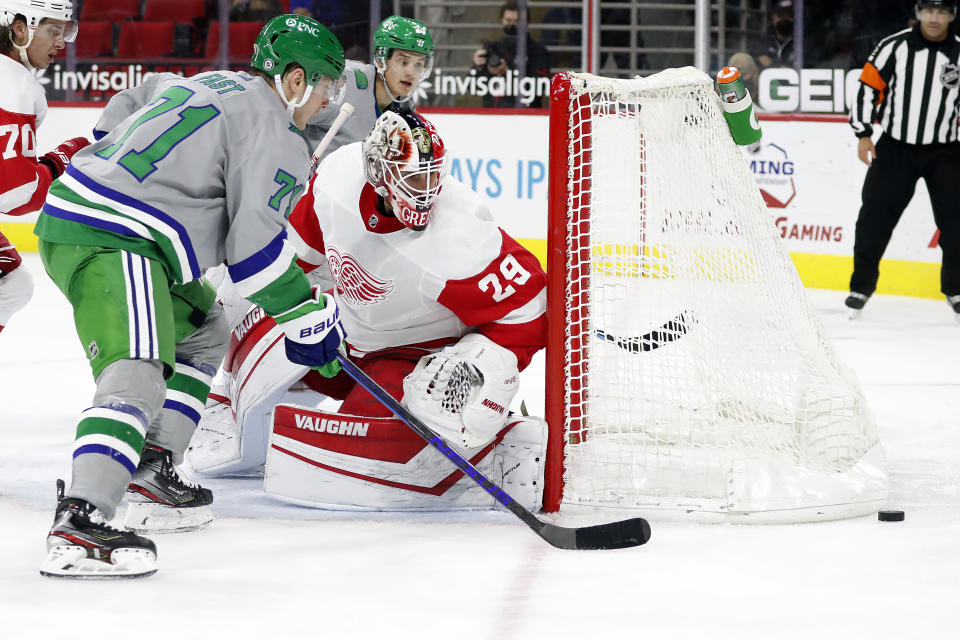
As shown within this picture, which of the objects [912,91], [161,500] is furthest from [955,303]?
[161,500]

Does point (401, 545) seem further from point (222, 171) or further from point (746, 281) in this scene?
point (746, 281)

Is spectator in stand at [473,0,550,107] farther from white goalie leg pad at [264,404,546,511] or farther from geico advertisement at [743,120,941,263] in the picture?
white goalie leg pad at [264,404,546,511]

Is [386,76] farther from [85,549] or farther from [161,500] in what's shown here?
[85,549]

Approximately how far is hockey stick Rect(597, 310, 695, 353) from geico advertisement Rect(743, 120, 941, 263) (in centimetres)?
369

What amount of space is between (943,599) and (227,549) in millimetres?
1235

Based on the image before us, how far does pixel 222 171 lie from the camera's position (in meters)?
2.24

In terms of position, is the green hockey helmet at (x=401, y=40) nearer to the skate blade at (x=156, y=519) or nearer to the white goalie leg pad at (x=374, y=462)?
the white goalie leg pad at (x=374, y=462)

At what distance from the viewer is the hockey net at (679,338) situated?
2.59 meters

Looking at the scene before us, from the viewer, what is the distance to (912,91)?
5.52 metres

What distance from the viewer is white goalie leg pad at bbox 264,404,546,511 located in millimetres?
2600

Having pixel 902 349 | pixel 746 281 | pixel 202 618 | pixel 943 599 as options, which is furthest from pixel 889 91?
pixel 202 618

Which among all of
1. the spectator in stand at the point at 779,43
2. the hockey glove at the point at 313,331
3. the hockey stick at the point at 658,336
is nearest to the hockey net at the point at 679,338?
the hockey stick at the point at 658,336

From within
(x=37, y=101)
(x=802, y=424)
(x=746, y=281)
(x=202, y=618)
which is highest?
(x=37, y=101)

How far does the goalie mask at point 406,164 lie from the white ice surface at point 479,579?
0.62 meters
